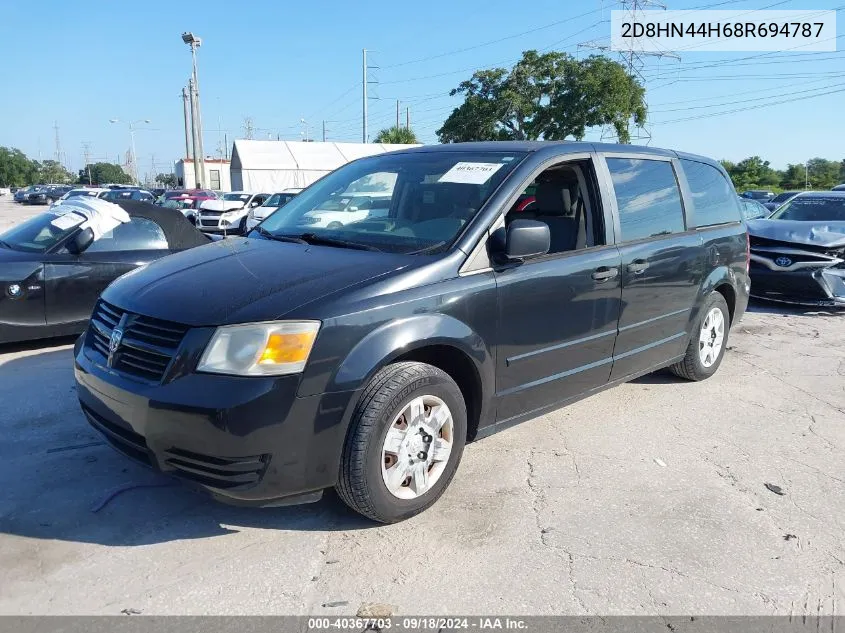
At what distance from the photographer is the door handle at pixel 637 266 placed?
13.7 ft

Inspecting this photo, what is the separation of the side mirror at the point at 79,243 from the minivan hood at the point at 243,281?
2.92 metres

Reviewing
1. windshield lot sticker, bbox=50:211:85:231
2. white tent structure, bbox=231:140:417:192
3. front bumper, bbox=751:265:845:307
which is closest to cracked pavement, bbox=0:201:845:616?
windshield lot sticker, bbox=50:211:85:231

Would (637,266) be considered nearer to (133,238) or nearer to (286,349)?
(286,349)

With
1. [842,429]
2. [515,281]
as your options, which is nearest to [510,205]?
[515,281]

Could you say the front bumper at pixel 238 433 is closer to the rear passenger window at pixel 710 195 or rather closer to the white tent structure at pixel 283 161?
the rear passenger window at pixel 710 195

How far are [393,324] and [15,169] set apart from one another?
119 m

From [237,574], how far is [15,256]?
14.6 feet

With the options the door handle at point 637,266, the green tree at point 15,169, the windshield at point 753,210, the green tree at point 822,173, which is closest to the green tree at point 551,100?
the windshield at point 753,210

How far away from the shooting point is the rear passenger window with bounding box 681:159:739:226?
16.8 ft

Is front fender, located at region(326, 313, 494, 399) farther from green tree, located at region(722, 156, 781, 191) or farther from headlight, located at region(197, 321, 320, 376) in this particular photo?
green tree, located at region(722, 156, 781, 191)

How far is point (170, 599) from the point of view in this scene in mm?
2580

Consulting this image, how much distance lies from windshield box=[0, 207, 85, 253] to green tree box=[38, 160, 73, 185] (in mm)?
120957

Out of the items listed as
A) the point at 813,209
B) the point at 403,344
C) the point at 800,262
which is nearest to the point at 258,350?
the point at 403,344

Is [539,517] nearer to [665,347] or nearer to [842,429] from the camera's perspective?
→ [665,347]
